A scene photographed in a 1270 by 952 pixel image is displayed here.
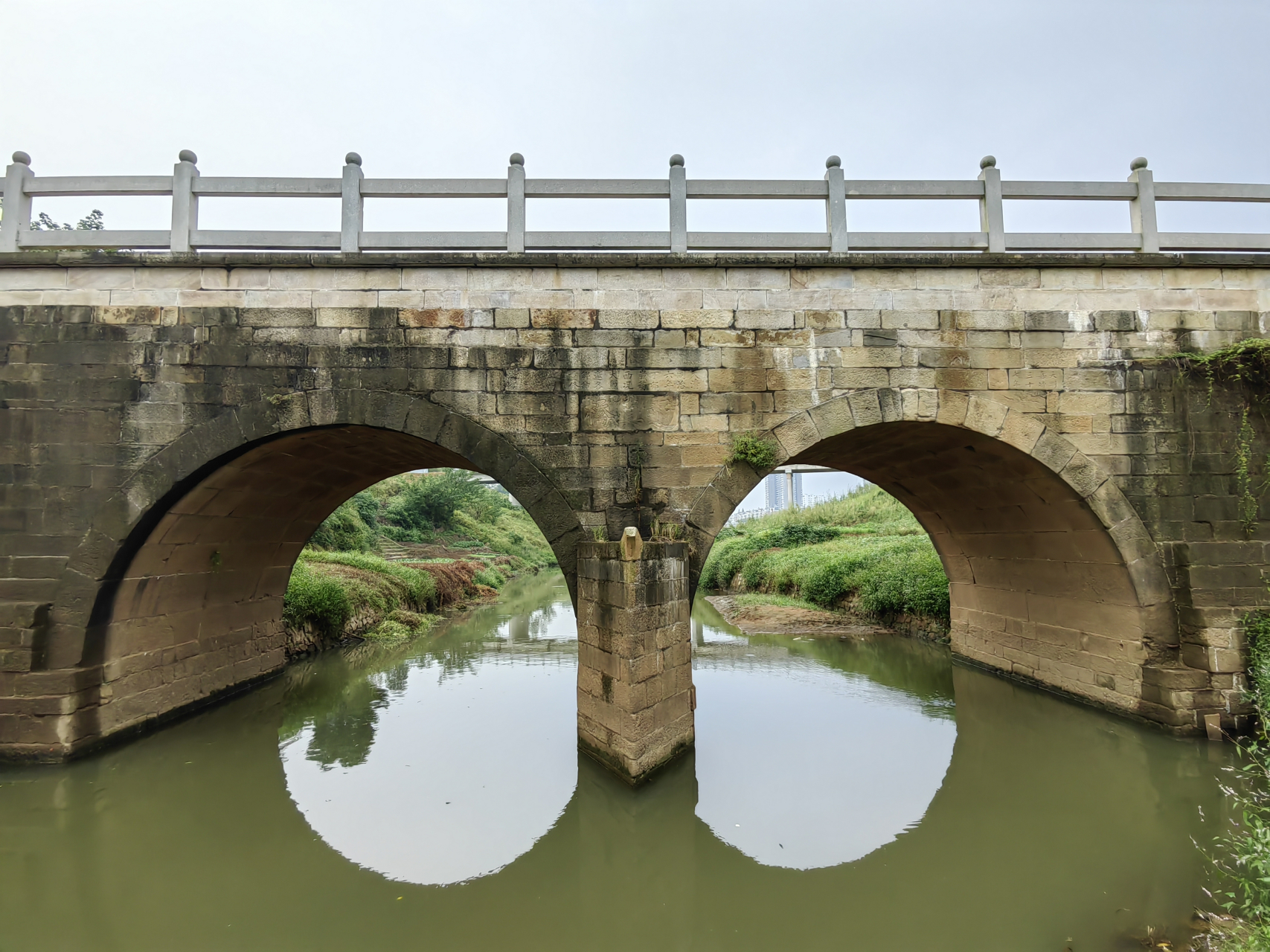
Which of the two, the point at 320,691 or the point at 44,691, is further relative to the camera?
the point at 320,691

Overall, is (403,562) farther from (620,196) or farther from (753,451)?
(753,451)

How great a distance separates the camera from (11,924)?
3.87m

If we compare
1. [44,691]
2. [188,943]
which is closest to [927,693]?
[188,943]

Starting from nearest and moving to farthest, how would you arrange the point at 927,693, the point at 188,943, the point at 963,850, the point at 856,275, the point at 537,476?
the point at 188,943 < the point at 963,850 < the point at 537,476 < the point at 856,275 < the point at 927,693

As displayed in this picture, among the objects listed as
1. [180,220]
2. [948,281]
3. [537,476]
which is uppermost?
[180,220]

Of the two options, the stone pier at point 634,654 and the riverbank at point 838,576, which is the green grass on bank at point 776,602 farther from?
the stone pier at point 634,654

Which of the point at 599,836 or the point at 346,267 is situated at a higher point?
the point at 346,267

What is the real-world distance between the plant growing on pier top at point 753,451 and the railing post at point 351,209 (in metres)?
4.31

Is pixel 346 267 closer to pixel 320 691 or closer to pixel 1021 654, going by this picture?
pixel 320 691

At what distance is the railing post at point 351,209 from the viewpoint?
6.64 meters

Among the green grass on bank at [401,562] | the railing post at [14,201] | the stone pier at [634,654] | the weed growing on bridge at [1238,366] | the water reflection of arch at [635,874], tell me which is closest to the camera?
the water reflection of arch at [635,874]

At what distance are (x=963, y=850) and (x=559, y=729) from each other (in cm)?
397

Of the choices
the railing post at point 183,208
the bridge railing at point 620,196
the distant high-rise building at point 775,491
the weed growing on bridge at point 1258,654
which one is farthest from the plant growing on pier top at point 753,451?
the distant high-rise building at point 775,491

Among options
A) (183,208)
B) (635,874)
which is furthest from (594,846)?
(183,208)
